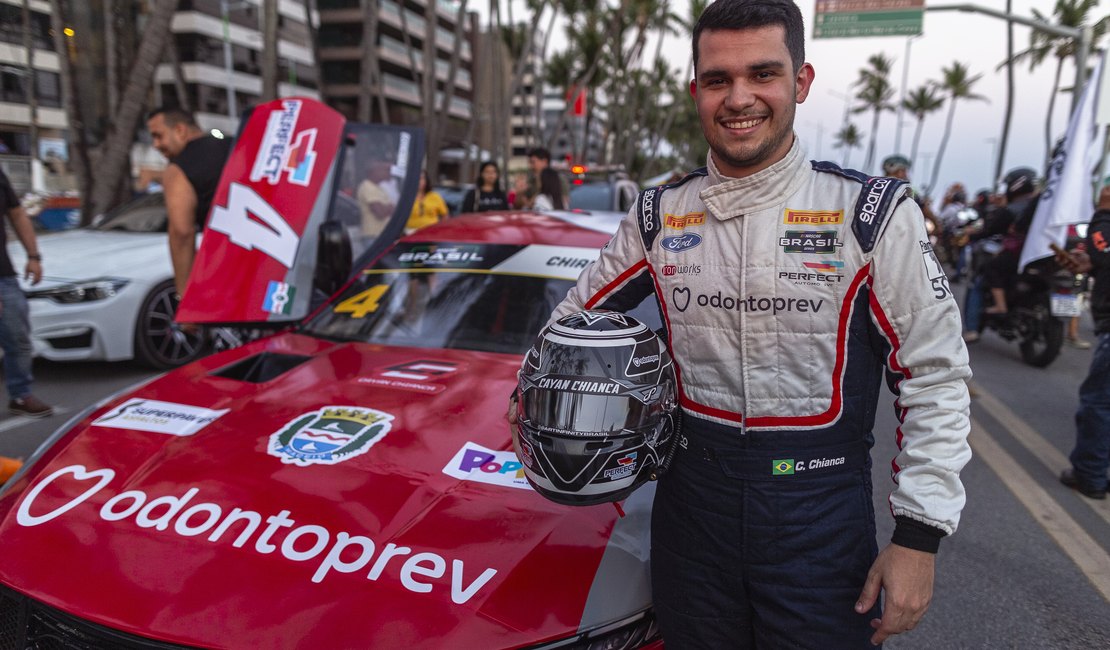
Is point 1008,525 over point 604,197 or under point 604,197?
under

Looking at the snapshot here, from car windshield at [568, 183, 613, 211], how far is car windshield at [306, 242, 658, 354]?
7766 millimetres

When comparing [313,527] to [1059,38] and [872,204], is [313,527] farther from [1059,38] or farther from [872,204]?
[1059,38]

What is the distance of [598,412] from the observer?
1339 mm

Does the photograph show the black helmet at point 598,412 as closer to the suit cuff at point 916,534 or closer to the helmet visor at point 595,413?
the helmet visor at point 595,413

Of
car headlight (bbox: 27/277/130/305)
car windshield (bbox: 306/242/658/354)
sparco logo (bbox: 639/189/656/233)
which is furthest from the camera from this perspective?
car headlight (bbox: 27/277/130/305)

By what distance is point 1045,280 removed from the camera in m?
6.61

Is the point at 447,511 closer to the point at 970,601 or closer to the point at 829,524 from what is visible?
the point at 829,524

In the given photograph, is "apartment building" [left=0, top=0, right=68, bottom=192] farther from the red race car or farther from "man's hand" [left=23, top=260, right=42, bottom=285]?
the red race car

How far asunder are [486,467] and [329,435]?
49 cm

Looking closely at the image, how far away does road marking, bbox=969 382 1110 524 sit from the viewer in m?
3.67

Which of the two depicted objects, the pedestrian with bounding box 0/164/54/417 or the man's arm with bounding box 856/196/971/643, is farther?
the pedestrian with bounding box 0/164/54/417

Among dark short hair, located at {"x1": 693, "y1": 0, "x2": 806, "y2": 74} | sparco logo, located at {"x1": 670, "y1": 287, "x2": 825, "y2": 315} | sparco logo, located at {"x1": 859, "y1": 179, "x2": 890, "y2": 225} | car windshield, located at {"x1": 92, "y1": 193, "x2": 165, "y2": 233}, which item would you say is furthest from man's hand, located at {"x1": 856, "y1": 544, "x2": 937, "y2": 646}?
car windshield, located at {"x1": 92, "y1": 193, "x2": 165, "y2": 233}

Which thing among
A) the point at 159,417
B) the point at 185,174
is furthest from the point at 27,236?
the point at 159,417

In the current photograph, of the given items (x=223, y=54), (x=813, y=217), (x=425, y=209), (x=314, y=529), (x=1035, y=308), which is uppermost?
(x=223, y=54)
